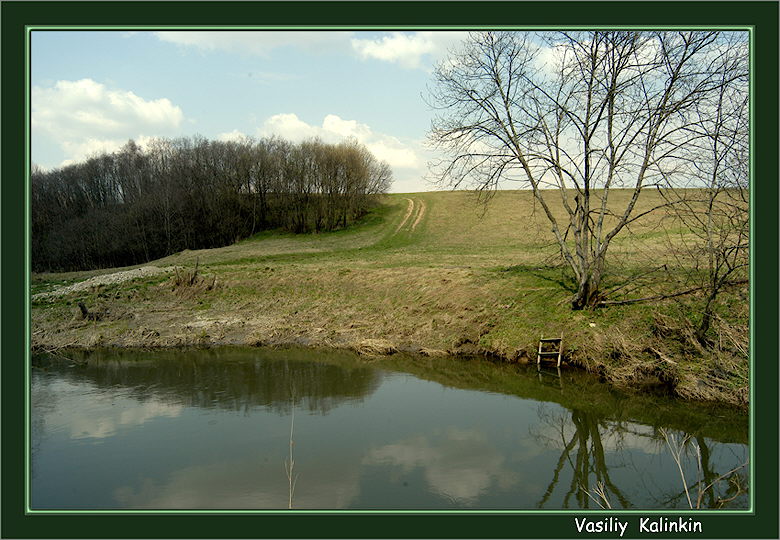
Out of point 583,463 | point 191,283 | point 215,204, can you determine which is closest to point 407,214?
point 215,204

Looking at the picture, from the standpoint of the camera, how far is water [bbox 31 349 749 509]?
898cm

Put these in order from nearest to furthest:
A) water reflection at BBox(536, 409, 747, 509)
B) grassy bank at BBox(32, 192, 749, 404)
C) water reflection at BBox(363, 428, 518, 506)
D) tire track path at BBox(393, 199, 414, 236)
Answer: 1. water reflection at BBox(536, 409, 747, 509)
2. water reflection at BBox(363, 428, 518, 506)
3. grassy bank at BBox(32, 192, 749, 404)
4. tire track path at BBox(393, 199, 414, 236)

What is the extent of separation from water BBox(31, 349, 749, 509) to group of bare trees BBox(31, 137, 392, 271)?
4410 cm

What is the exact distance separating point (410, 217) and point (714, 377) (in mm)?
47748

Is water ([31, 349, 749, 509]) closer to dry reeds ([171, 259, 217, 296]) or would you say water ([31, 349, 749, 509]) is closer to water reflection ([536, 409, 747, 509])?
water reflection ([536, 409, 747, 509])

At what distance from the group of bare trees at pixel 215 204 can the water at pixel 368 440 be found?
44097 mm

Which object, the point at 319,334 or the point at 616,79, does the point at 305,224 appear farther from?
the point at 616,79

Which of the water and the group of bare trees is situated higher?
the group of bare trees

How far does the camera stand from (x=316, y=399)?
14.5m

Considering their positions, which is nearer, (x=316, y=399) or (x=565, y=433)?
(x=565, y=433)

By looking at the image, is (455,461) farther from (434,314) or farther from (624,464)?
(434,314)

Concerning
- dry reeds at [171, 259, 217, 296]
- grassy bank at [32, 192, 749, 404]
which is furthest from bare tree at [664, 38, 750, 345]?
dry reeds at [171, 259, 217, 296]

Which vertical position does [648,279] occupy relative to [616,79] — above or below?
below

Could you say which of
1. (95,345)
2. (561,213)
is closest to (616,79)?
(95,345)
